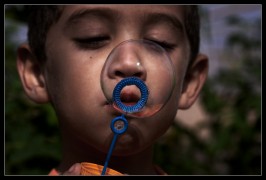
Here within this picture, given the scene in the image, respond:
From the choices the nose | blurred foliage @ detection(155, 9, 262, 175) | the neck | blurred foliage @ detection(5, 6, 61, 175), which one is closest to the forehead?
the nose

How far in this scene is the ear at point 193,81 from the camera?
3.69 ft

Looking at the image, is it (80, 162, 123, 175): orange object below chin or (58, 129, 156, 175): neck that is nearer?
(80, 162, 123, 175): orange object below chin

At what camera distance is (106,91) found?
2.86 feet

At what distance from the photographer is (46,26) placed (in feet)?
3.54

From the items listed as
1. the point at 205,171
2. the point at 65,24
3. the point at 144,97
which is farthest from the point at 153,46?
the point at 205,171

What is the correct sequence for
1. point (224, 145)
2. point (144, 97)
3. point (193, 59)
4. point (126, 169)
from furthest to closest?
1. point (224, 145)
2. point (193, 59)
3. point (126, 169)
4. point (144, 97)

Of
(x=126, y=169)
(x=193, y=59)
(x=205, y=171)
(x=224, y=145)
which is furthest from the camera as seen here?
(x=224, y=145)

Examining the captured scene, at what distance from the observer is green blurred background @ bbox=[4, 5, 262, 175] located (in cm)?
173

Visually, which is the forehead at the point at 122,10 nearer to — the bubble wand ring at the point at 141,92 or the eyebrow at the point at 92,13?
the eyebrow at the point at 92,13

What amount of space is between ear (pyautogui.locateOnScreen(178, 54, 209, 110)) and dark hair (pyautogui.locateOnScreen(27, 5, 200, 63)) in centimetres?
2

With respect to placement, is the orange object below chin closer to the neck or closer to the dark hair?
the neck

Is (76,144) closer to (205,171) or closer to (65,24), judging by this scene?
(65,24)

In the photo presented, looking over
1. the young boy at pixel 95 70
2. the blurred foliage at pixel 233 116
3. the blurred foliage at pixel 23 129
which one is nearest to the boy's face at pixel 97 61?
the young boy at pixel 95 70
